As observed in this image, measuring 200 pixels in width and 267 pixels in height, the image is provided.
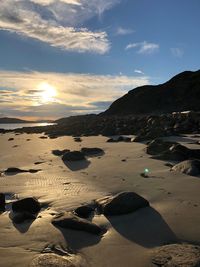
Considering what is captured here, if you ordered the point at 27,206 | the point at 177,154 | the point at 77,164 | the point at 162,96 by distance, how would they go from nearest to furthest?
the point at 27,206, the point at 177,154, the point at 77,164, the point at 162,96

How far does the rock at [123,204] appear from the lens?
4.13m

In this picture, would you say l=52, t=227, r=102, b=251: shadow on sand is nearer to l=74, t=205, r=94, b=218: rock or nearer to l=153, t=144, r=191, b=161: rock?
l=74, t=205, r=94, b=218: rock

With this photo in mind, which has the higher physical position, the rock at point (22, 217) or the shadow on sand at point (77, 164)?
the shadow on sand at point (77, 164)

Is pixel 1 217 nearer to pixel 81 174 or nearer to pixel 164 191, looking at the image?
pixel 164 191

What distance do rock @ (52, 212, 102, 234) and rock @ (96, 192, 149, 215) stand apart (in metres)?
0.43

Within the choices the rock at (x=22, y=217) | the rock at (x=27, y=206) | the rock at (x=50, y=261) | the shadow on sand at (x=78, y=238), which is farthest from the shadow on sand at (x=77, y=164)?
the rock at (x=50, y=261)

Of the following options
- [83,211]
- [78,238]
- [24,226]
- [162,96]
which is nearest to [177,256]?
[78,238]

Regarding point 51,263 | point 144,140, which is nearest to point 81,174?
point 51,263

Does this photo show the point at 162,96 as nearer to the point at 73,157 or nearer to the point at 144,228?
the point at 73,157

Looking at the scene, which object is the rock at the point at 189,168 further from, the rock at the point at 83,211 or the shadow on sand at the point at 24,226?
the shadow on sand at the point at 24,226

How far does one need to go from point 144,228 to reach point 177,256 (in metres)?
0.79

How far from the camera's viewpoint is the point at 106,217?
4.09 meters

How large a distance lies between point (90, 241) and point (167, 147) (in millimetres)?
5139

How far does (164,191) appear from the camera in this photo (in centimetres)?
500
